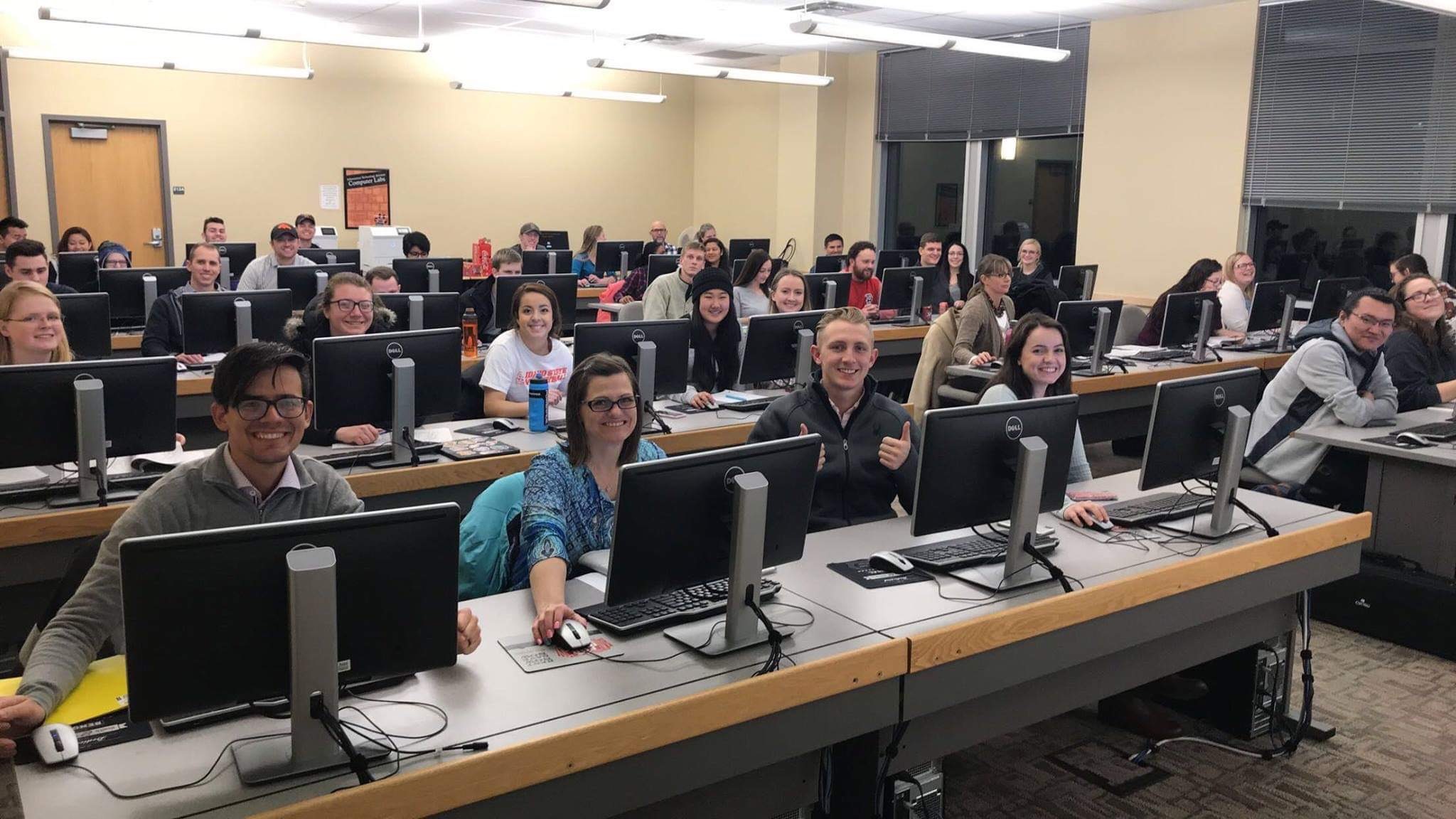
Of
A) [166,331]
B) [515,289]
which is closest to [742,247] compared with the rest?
[515,289]

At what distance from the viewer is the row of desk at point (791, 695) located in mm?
1729

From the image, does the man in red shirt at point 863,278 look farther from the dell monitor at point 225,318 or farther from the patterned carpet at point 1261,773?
the patterned carpet at point 1261,773

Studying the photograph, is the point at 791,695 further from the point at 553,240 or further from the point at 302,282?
the point at 553,240

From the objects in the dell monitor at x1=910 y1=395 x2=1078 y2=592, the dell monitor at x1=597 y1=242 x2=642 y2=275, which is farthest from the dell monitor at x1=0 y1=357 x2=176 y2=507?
the dell monitor at x1=597 y1=242 x2=642 y2=275

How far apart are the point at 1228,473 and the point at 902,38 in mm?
4857

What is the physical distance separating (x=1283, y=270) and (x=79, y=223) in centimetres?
1031

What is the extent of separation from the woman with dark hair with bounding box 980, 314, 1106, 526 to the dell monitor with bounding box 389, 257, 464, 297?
16.2 ft

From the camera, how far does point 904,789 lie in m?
2.46

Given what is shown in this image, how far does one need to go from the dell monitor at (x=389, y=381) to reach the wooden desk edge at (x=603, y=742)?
1.90 m

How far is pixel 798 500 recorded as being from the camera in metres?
2.38

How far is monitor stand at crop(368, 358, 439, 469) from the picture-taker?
3.54 meters

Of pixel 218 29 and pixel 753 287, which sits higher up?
pixel 218 29

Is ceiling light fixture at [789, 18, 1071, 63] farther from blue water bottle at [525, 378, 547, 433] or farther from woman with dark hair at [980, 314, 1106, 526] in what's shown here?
woman with dark hair at [980, 314, 1106, 526]

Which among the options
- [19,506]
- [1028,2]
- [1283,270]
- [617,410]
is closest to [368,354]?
[19,506]
